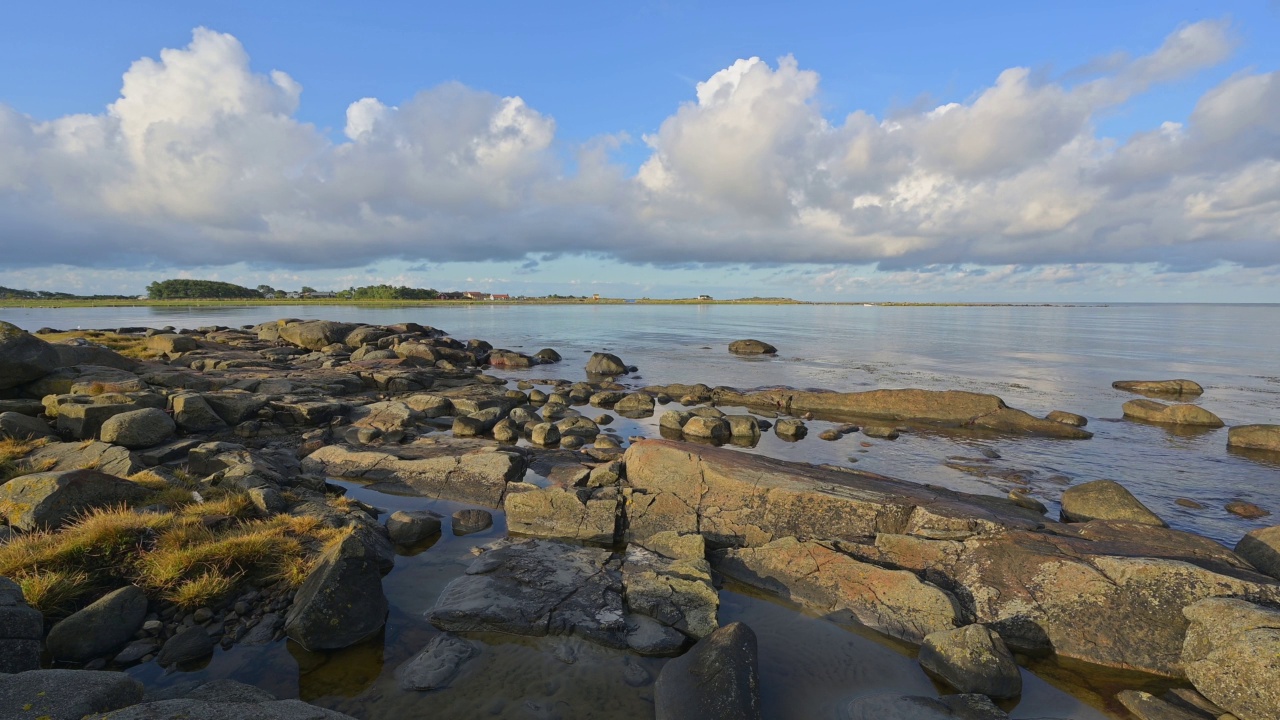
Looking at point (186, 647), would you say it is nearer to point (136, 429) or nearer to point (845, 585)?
point (845, 585)

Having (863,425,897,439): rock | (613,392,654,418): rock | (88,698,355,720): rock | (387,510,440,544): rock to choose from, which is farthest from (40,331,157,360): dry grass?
(863,425,897,439): rock

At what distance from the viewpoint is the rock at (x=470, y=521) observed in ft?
38.7

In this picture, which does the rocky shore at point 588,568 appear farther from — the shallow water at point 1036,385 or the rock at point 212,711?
the shallow water at point 1036,385

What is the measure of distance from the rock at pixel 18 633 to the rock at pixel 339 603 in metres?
2.54

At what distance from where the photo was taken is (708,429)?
71.6 feet

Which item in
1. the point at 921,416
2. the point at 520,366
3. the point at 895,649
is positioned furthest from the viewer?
the point at 520,366

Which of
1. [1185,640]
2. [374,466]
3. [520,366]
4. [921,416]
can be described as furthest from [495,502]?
[520,366]

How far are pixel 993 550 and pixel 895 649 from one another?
9.55 feet

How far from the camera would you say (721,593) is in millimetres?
9469

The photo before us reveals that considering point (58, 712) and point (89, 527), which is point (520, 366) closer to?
point (89, 527)

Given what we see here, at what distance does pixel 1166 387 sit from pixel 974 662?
36.7m

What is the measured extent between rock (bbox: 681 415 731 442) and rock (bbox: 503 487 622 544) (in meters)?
10.0

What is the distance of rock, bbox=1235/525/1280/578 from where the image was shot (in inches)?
366

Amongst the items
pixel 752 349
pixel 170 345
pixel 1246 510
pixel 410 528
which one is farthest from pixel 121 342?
pixel 1246 510
